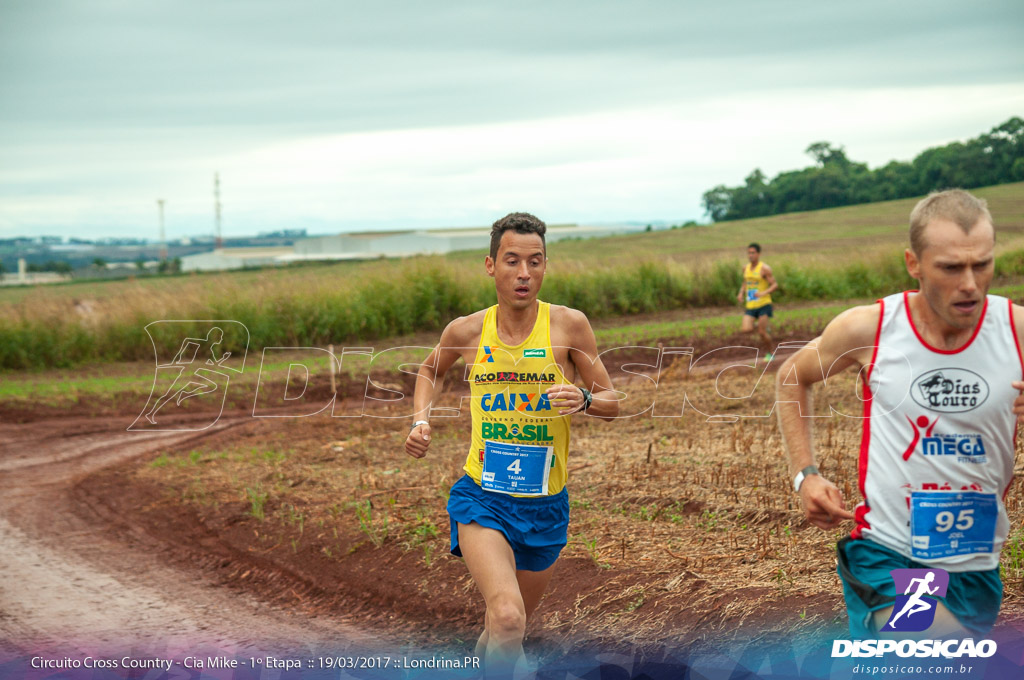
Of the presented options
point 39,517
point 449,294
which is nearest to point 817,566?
point 39,517

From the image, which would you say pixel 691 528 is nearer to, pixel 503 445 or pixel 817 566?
pixel 817 566

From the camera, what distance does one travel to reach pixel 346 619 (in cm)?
698

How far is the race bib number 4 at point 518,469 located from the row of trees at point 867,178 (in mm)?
64379

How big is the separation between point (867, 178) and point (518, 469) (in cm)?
8466

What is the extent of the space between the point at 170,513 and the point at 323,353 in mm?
13877

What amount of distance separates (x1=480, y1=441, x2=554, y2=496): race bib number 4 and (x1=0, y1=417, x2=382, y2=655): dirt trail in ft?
7.23

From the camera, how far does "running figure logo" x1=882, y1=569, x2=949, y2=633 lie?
3.46 metres

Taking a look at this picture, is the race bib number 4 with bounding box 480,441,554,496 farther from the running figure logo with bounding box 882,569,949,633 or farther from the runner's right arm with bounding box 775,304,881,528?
the running figure logo with bounding box 882,569,949,633

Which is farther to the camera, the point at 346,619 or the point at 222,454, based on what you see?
the point at 222,454

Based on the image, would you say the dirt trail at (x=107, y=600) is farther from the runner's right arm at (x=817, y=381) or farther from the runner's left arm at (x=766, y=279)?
the runner's left arm at (x=766, y=279)

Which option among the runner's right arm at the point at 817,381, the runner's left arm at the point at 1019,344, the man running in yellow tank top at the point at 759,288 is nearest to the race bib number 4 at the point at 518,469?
the runner's right arm at the point at 817,381

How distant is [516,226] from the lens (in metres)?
5.18

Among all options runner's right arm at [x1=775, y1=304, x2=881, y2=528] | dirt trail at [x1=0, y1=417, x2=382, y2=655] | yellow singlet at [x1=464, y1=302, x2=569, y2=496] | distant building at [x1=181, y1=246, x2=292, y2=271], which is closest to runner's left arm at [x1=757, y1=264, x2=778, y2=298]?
dirt trail at [x1=0, y1=417, x2=382, y2=655]

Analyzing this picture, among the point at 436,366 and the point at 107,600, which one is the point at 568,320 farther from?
the point at 107,600
